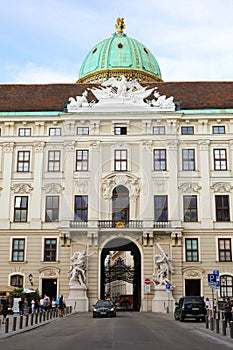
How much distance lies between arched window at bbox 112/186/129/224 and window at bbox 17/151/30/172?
8394mm

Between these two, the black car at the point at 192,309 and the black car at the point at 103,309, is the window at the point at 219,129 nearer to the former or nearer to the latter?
the black car at the point at 103,309

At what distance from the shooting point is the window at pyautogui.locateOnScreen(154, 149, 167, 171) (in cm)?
4491

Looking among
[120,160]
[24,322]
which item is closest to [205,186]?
[120,160]

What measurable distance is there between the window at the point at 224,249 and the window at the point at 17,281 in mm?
17196

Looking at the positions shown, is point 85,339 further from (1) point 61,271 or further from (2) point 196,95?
(2) point 196,95

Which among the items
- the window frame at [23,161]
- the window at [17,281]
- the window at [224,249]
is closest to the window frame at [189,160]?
the window at [224,249]

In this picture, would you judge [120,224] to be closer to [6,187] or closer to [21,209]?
[21,209]

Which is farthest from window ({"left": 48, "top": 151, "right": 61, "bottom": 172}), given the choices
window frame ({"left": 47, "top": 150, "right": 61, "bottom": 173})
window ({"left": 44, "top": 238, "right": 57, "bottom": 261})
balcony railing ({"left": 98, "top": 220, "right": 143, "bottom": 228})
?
balcony railing ({"left": 98, "top": 220, "right": 143, "bottom": 228})

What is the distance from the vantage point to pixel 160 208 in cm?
4375

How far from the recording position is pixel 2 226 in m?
43.8

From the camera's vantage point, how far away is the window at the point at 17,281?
42500 mm

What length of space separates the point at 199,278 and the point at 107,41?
120 ft

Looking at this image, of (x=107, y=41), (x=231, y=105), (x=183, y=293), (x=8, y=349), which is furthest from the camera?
(x=107, y=41)

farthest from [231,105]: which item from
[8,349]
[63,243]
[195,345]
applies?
[8,349]
